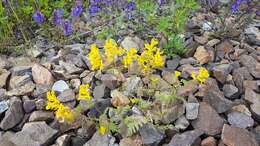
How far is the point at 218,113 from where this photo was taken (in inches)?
121

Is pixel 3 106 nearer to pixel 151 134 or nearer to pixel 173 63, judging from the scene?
pixel 151 134

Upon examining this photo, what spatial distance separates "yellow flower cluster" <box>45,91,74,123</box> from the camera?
2818mm

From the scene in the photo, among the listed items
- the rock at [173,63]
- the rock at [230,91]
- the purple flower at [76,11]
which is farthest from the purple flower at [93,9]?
the rock at [230,91]

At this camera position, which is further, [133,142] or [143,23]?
[143,23]

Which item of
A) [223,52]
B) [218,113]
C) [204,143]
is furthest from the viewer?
[223,52]

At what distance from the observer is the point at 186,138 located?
9.28 feet

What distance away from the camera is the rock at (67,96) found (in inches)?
128

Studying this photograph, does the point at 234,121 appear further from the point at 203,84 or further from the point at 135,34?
the point at 135,34

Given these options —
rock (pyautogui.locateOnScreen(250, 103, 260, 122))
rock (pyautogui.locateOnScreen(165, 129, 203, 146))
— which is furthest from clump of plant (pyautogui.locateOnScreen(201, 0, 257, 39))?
rock (pyautogui.locateOnScreen(165, 129, 203, 146))

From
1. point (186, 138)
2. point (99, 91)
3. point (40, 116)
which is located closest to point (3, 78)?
point (40, 116)

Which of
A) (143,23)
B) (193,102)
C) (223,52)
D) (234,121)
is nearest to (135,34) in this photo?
(143,23)

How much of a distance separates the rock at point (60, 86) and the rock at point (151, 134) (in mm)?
835

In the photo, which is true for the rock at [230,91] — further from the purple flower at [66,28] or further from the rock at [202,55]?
the purple flower at [66,28]

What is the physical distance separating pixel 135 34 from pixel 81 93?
1338 millimetres
